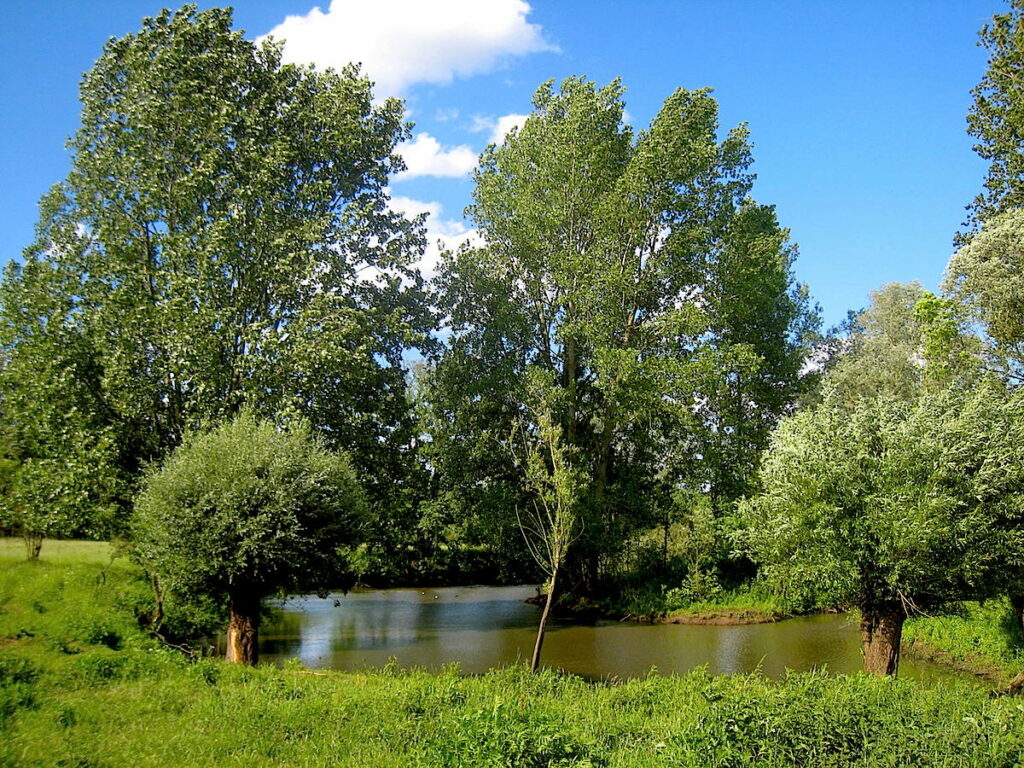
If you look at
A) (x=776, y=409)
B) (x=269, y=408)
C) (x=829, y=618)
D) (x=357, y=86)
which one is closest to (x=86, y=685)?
(x=269, y=408)

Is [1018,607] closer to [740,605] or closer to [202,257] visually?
[740,605]

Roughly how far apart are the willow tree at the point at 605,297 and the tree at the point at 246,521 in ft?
47.6

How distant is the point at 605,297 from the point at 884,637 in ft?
59.7

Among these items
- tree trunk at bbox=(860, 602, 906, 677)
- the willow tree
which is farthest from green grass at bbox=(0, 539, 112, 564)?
tree trunk at bbox=(860, 602, 906, 677)

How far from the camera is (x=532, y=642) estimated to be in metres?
25.6

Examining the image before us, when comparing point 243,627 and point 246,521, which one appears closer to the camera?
point 246,521

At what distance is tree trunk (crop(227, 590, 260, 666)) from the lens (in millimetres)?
17344

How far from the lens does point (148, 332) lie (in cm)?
2327

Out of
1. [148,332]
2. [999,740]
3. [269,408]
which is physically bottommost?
[999,740]

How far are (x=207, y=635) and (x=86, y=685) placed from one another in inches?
556

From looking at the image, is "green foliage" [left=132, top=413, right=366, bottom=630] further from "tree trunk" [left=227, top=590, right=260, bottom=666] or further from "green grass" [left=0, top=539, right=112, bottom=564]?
"green grass" [left=0, top=539, right=112, bottom=564]

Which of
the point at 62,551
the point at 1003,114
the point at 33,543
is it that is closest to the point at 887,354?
the point at 1003,114

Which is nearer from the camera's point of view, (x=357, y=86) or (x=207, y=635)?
(x=207, y=635)

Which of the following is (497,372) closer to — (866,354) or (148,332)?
(148,332)
